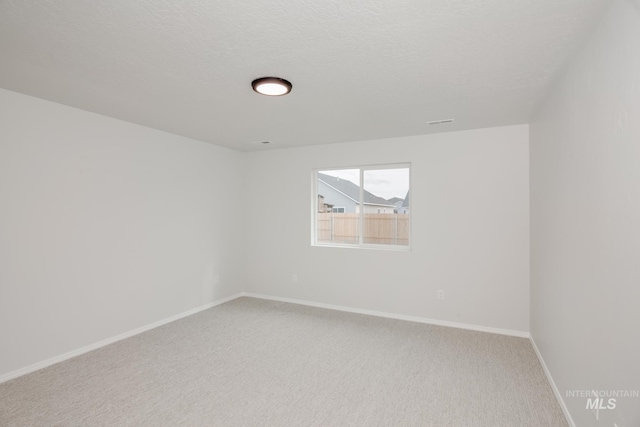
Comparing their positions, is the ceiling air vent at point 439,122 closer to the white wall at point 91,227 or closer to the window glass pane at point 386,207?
the window glass pane at point 386,207

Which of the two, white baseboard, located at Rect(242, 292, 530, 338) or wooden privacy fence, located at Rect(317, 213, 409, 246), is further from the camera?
wooden privacy fence, located at Rect(317, 213, 409, 246)

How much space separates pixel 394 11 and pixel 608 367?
6.68ft

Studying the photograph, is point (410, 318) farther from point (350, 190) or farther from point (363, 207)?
point (350, 190)

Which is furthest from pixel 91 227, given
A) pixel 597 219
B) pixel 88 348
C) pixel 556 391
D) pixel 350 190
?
pixel 556 391

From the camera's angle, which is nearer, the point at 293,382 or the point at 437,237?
the point at 293,382

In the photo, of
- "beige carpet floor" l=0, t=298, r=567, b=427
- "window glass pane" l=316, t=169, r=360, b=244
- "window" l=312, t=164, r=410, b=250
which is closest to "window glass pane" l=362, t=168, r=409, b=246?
"window" l=312, t=164, r=410, b=250

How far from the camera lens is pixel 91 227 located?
127 inches

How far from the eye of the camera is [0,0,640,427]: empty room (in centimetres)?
161

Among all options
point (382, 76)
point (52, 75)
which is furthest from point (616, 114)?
point (52, 75)

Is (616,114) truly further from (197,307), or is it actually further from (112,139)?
(197,307)

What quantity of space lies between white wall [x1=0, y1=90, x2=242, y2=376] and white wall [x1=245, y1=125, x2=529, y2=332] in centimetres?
131

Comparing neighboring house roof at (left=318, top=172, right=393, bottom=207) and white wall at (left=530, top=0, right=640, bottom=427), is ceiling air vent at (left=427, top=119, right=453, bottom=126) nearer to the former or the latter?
white wall at (left=530, top=0, right=640, bottom=427)

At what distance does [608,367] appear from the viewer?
1510 mm

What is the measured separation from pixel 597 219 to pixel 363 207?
3.06 metres
